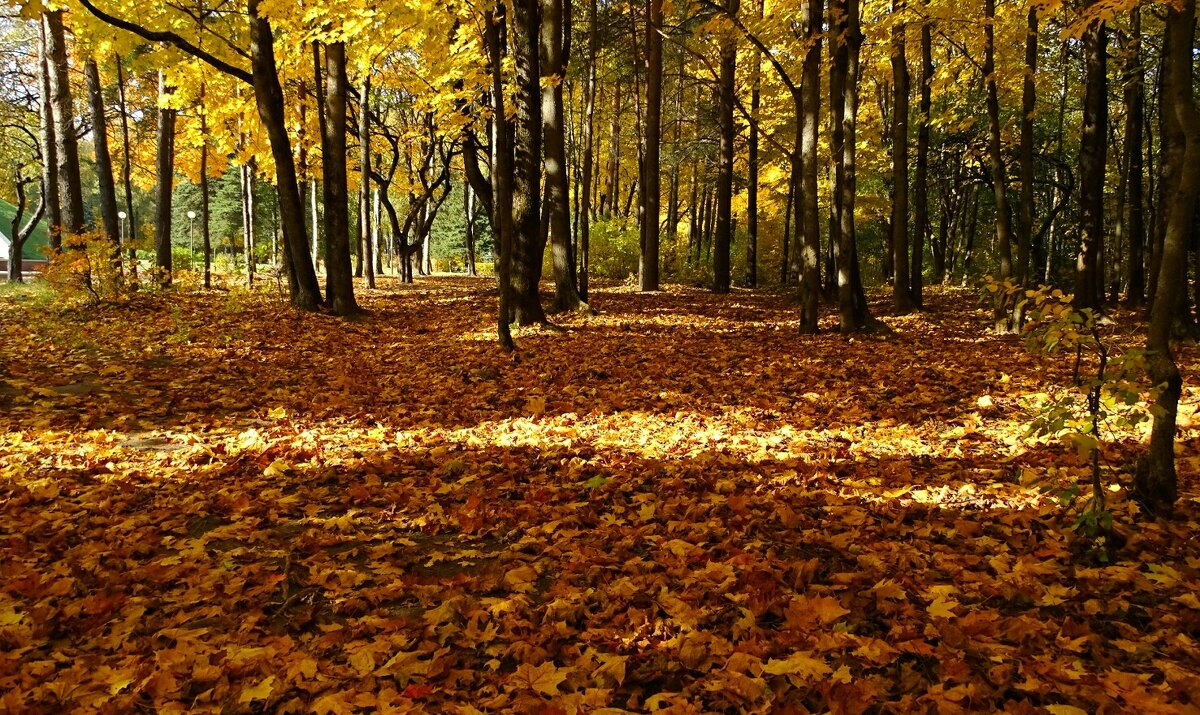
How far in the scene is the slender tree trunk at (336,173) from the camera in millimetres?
11750

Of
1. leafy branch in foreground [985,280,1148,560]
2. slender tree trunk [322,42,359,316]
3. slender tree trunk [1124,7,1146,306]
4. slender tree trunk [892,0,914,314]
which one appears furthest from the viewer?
slender tree trunk [1124,7,1146,306]

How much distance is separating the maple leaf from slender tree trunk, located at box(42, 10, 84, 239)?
1341cm

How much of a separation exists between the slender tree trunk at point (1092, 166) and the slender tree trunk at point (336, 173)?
39.4 feet

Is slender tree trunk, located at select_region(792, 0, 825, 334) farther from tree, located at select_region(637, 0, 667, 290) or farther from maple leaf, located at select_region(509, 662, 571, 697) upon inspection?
maple leaf, located at select_region(509, 662, 571, 697)

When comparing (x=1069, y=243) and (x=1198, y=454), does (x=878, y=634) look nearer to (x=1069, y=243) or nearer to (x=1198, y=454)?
(x=1198, y=454)

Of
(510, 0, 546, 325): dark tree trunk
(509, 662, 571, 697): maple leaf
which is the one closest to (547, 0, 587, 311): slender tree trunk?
(510, 0, 546, 325): dark tree trunk

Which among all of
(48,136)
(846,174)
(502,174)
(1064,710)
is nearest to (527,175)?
(502,174)

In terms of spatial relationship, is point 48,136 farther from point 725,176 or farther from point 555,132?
point 725,176

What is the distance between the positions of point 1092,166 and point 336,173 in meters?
12.5

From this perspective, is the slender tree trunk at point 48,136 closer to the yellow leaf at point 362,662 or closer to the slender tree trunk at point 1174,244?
the yellow leaf at point 362,662

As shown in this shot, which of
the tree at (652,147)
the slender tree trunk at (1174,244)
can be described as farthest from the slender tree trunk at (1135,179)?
the slender tree trunk at (1174,244)

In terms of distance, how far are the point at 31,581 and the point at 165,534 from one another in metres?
0.73

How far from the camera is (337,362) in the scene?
8766 mm

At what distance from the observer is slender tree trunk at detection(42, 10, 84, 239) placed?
12.2 m
